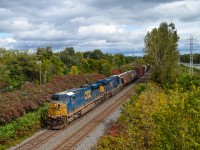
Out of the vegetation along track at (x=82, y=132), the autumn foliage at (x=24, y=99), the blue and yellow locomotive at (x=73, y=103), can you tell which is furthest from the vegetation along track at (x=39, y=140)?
the autumn foliage at (x=24, y=99)

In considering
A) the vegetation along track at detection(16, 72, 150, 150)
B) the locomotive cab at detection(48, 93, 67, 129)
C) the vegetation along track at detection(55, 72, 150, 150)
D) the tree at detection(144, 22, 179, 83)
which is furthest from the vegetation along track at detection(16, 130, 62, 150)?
the tree at detection(144, 22, 179, 83)

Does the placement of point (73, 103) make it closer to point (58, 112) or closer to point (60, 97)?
point (60, 97)

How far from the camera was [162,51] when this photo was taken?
57.5m

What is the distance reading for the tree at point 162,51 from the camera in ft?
177

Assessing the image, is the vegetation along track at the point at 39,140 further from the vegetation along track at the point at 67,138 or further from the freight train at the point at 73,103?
the freight train at the point at 73,103

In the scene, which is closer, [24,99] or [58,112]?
[58,112]

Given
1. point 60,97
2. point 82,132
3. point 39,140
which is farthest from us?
point 60,97

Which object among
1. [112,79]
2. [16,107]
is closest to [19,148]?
[16,107]

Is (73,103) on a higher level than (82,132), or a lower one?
higher

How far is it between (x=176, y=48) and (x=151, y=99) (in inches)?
1437

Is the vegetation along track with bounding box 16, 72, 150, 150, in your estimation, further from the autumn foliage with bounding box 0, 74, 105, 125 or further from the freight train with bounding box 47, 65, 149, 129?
the autumn foliage with bounding box 0, 74, 105, 125

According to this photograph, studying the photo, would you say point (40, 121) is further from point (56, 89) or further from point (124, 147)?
point (124, 147)

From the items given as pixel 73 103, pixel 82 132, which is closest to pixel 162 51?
pixel 73 103

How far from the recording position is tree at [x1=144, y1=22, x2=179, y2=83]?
5394cm
